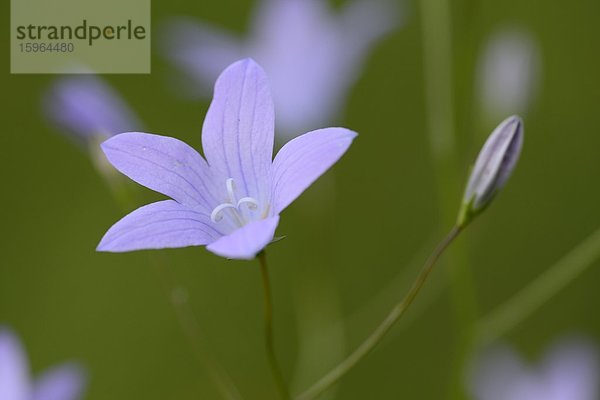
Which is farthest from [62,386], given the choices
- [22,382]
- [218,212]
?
[218,212]

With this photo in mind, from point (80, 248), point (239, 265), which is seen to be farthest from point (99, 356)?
point (239, 265)

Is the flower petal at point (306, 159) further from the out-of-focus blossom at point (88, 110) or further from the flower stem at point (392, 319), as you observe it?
the out-of-focus blossom at point (88, 110)

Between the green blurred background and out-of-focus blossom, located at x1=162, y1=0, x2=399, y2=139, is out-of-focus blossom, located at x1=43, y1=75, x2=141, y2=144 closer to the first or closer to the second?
out-of-focus blossom, located at x1=162, y1=0, x2=399, y2=139

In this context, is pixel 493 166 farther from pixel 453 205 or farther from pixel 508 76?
pixel 508 76

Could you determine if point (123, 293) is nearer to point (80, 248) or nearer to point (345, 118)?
point (80, 248)

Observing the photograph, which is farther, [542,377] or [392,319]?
[542,377]

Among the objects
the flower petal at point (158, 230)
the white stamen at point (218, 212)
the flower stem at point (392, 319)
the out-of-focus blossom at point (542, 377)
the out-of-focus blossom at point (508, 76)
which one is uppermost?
the out-of-focus blossom at point (508, 76)

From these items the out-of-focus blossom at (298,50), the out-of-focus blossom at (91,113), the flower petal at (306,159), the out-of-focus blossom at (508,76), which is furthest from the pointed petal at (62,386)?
the out-of-focus blossom at (508,76)
